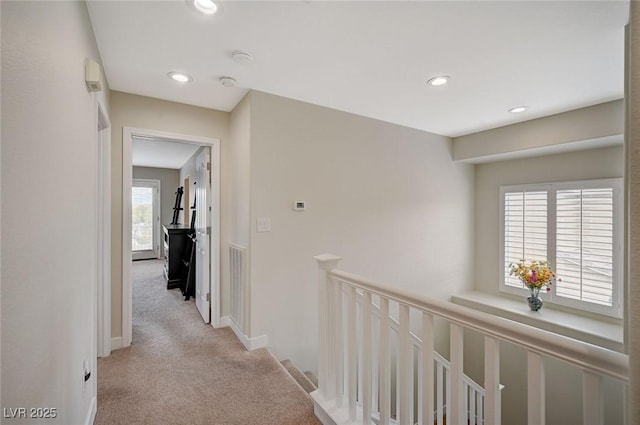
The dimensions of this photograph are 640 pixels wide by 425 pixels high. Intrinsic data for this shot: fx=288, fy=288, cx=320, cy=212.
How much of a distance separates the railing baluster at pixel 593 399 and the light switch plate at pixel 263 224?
89.2 inches

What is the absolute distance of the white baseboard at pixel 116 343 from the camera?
2600mm

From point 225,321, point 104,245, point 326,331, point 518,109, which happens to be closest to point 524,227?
point 518,109

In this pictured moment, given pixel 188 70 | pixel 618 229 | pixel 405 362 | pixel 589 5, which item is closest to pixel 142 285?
pixel 188 70

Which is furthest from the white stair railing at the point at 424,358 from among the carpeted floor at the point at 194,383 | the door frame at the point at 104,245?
the door frame at the point at 104,245

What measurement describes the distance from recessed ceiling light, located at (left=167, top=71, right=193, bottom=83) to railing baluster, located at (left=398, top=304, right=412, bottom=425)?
2.39 metres

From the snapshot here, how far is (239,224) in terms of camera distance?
2.88 meters

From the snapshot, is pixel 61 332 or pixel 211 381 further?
pixel 211 381

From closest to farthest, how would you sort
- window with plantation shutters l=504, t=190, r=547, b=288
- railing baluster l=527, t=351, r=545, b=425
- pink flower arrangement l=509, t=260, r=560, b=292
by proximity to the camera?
railing baluster l=527, t=351, r=545, b=425, pink flower arrangement l=509, t=260, r=560, b=292, window with plantation shutters l=504, t=190, r=547, b=288

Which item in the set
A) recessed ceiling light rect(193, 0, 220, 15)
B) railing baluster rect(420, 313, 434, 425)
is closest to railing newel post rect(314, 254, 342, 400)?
railing baluster rect(420, 313, 434, 425)

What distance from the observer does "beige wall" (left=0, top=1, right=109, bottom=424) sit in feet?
2.47

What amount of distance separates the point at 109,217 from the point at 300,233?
1709 millimetres

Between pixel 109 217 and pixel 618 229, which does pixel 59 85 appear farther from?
pixel 618 229

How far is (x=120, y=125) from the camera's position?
2656 millimetres

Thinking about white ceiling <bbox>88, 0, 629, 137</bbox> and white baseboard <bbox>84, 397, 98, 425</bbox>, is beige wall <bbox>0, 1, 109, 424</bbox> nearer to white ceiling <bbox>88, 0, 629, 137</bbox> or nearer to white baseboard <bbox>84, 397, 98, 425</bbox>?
white baseboard <bbox>84, 397, 98, 425</bbox>
